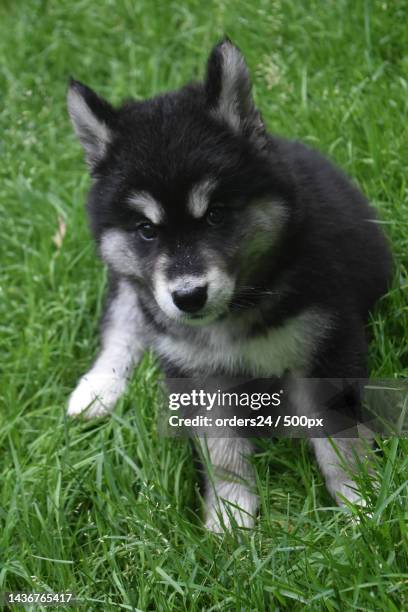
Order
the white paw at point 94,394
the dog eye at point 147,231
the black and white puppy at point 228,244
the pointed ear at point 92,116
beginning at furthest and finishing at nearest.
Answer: the white paw at point 94,394 < the pointed ear at point 92,116 < the dog eye at point 147,231 < the black and white puppy at point 228,244

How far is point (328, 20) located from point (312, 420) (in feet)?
9.16

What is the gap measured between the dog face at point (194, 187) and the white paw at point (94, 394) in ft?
3.16

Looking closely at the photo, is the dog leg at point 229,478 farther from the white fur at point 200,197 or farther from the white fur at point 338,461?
the white fur at point 200,197

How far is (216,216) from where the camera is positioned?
129 inches

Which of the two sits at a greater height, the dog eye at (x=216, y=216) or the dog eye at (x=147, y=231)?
the dog eye at (x=216, y=216)

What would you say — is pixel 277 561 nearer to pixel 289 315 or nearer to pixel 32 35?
pixel 289 315

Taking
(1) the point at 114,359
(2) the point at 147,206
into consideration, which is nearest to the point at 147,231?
(2) the point at 147,206

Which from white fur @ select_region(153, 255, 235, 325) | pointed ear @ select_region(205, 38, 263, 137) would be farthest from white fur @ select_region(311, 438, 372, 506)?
pointed ear @ select_region(205, 38, 263, 137)

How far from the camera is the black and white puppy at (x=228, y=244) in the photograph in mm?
3207

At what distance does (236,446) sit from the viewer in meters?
3.71

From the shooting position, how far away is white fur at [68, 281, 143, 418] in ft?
14.1

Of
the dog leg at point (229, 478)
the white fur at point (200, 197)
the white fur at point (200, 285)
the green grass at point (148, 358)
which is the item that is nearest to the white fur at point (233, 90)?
the white fur at point (200, 197)

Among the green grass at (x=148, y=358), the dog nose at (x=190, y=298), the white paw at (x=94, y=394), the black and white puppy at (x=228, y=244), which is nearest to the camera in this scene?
the green grass at (x=148, y=358)

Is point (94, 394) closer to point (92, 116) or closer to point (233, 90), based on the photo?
point (92, 116)
